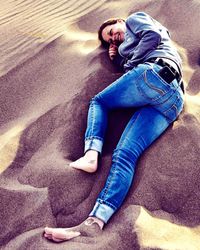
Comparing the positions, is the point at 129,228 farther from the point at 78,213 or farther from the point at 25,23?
the point at 25,23

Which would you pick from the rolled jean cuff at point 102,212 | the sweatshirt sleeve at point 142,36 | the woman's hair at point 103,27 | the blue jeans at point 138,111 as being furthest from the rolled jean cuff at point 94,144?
the woman's hair at point 103,27

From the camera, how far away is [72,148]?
256 centimetres

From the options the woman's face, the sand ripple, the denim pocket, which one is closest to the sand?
the sand ripple

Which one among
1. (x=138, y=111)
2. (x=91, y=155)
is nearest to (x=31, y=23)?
(x=138, y=111)

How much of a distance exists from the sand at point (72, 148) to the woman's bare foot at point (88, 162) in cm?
5

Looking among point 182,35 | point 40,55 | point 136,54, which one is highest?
point 136,54

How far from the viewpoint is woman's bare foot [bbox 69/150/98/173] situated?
2.30m

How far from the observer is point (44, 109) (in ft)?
9.57

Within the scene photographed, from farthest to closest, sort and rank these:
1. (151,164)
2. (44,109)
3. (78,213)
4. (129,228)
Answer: (44,109) → (151,164) → (78,213) → (129,228)

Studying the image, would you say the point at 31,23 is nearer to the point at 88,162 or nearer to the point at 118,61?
the point at 118,61

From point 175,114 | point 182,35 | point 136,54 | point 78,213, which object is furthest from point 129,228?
point 182,35

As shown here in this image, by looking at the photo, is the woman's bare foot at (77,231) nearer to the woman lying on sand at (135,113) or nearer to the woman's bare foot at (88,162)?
the woman lying on sand at (135,113)

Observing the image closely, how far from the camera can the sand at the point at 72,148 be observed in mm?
2033

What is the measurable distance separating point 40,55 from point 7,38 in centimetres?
47
